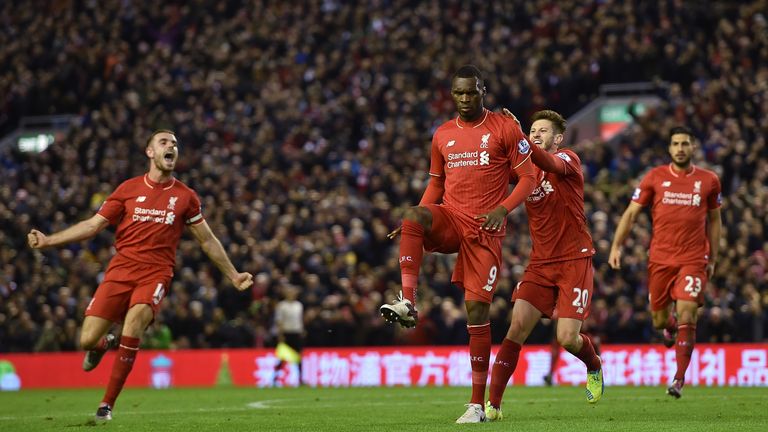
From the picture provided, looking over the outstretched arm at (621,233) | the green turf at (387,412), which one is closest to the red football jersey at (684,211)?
the outstretched arm at (621,233)

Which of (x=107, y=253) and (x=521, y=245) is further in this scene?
(x=107, y=253)

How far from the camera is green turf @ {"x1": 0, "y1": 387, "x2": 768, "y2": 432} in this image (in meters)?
11.9

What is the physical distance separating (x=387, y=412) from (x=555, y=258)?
3348mm

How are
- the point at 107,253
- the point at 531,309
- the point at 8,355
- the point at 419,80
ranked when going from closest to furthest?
1. the point at 531,309
2. the point at 8,355
3. the point at 107,253
4. the point at 419,80

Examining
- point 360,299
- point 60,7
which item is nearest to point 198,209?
point 360,299

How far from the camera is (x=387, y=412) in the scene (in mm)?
14828

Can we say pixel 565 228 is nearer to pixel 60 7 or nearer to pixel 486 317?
pixel 486 317

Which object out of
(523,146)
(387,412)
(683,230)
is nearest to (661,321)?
(683,230)

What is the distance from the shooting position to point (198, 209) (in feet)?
46.0

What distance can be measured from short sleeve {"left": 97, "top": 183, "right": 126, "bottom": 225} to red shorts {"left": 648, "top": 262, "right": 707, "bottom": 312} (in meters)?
6.56

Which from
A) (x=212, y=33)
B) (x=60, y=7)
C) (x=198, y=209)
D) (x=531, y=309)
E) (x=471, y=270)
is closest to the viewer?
(x=471, y=270)

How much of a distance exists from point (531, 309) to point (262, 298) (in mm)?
16438

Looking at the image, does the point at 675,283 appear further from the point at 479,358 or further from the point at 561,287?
the point at 479,358

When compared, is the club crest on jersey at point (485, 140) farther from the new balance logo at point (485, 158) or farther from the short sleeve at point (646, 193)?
the short sleeve at point (646, 193)
